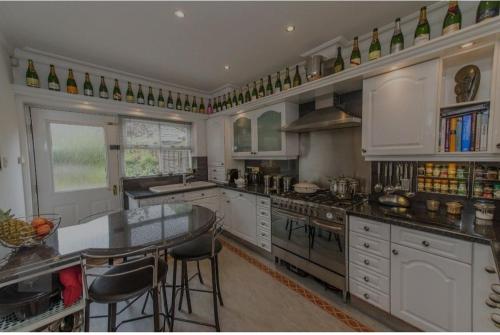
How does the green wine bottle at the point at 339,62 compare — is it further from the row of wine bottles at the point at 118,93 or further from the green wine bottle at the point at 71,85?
the green wine bottle at the point at 71,85

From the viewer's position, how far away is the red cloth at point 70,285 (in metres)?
1.04

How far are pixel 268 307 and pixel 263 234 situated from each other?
0.88 m

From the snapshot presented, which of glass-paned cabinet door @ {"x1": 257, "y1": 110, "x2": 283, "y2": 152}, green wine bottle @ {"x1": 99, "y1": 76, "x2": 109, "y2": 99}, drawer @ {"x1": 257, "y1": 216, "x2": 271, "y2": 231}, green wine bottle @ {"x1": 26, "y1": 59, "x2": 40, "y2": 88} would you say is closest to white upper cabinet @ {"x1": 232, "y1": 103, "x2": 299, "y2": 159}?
glass-paned cabinet door @ {"x1": 257, "y1": 110, "x2": 283, "y2": 152}

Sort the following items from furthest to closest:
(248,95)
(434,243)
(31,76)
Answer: (248,95), (31,76), (434,243)

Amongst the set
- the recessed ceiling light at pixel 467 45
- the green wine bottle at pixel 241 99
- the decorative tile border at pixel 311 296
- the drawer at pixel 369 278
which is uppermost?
the green wine bottle at pixel 241 99

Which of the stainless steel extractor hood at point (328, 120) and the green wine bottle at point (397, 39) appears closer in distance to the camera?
the green wine bottle at point (397, 39)

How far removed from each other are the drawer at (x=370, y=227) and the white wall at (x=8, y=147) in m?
2.84

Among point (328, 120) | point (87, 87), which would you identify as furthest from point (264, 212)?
point (87, 87)

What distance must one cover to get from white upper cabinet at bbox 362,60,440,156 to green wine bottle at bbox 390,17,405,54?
0.18m

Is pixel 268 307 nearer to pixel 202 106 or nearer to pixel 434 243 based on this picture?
pixel 434 243

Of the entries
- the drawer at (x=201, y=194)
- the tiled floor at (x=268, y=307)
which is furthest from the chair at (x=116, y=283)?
the drawer at (x=201, y=194)

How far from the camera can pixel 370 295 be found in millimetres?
1590

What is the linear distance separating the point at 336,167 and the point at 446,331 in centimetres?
155

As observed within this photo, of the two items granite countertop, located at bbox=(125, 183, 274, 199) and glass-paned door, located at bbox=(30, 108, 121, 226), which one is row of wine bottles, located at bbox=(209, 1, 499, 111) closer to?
granite countertop, located at bbox=(125, 183, 274, 199)
